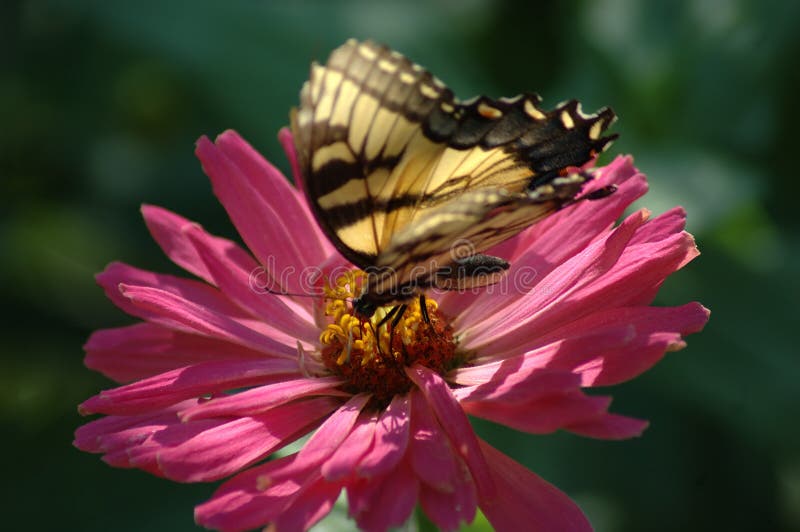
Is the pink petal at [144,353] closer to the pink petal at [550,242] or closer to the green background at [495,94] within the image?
the pink petal at [550,242]

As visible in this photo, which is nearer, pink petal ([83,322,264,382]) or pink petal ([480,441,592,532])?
pink petal ([480,441,592,532])

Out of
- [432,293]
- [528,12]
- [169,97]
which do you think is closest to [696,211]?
[432,293]

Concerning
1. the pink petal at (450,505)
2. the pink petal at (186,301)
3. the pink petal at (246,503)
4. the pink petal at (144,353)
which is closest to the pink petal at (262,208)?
the pink petal at (186,301)

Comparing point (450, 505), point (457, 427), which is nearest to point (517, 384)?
point (457, 427)

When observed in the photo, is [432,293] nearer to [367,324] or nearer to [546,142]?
[367,324]

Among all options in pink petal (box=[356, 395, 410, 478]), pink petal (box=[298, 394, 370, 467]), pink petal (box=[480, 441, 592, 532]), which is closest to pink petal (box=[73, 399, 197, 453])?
pink petal (box=[298, 394, 370, 467])

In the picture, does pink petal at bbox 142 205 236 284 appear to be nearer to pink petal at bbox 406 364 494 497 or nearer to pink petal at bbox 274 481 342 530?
pink petal at bbox 406 364 494 497
